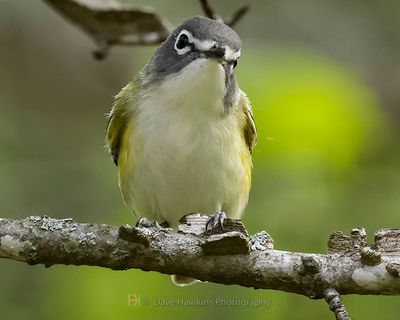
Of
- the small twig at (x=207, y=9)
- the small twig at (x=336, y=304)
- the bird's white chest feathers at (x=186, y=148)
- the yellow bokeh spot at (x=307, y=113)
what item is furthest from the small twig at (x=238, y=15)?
the small twig at (x=336, y=304)

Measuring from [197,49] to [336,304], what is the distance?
204 cm

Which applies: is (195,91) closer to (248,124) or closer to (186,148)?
(186,148)

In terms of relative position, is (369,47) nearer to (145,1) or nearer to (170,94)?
(145,1)

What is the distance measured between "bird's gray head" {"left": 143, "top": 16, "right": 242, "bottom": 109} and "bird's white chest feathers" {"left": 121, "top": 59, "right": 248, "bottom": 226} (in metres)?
0.07

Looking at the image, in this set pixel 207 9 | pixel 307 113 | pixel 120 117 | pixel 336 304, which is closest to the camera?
pixel 336 304

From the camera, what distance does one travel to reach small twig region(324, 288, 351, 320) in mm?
4113

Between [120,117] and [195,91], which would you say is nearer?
[195,91]

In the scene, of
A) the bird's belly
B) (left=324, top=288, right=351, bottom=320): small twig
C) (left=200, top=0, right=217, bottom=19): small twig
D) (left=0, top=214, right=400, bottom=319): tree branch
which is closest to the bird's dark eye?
the bird's belly

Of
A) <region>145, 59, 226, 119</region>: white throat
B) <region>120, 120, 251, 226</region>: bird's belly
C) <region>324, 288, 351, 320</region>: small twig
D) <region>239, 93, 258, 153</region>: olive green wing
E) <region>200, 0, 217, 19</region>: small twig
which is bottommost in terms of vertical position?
<region>324, 288, 351, 320</region>: small twig

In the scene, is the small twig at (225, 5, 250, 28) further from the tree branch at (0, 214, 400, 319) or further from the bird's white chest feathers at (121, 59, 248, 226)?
the tree branch at (0, 214, 400, 319)

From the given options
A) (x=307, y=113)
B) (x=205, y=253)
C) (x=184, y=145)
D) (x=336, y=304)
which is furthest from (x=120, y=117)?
(x=336, y=304)

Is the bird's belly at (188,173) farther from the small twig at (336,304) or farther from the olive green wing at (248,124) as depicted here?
the small twig at (336,304)

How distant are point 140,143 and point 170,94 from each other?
38 centimetres

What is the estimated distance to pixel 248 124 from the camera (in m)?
6.48
